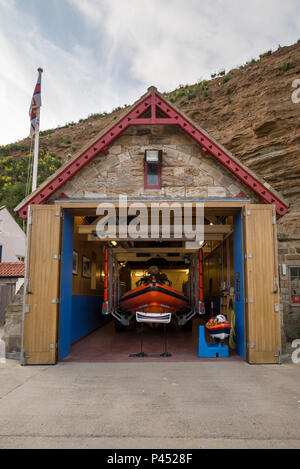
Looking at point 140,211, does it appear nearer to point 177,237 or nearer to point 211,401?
point 177,237

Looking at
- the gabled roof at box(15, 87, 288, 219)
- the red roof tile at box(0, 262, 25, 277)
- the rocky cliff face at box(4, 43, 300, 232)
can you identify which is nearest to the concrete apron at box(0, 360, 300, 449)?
the gabled roof at box(15, 87, 288, 219)

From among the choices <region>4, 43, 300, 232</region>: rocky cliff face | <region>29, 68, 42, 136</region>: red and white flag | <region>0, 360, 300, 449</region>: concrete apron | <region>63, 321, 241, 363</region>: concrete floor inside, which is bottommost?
<region>63, 321, 241, 363</region>: concrete floor inside

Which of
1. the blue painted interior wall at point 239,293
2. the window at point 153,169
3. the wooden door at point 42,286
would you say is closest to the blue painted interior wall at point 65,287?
the wooden door at point 42,286

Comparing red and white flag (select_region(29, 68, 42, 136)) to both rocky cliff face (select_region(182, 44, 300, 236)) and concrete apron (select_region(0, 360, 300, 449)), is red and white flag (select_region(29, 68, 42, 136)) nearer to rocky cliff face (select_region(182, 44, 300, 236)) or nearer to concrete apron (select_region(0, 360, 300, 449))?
concrete apron (select_region(0, 360, 300, 449))

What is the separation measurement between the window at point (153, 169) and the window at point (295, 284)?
5862mm

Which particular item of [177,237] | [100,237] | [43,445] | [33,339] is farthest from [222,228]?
[43,445]

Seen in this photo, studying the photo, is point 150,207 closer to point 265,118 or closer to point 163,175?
point 163,175

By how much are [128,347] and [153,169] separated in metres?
4.56

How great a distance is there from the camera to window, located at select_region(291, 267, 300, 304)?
415 inches

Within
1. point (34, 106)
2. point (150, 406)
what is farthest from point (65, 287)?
point (34, 106)

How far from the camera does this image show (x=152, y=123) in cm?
738

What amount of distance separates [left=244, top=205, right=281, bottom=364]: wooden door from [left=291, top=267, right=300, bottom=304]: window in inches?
165

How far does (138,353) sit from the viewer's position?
7.84m

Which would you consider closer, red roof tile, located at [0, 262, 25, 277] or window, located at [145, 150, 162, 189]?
window, located at [145, 150, 162, 189]
